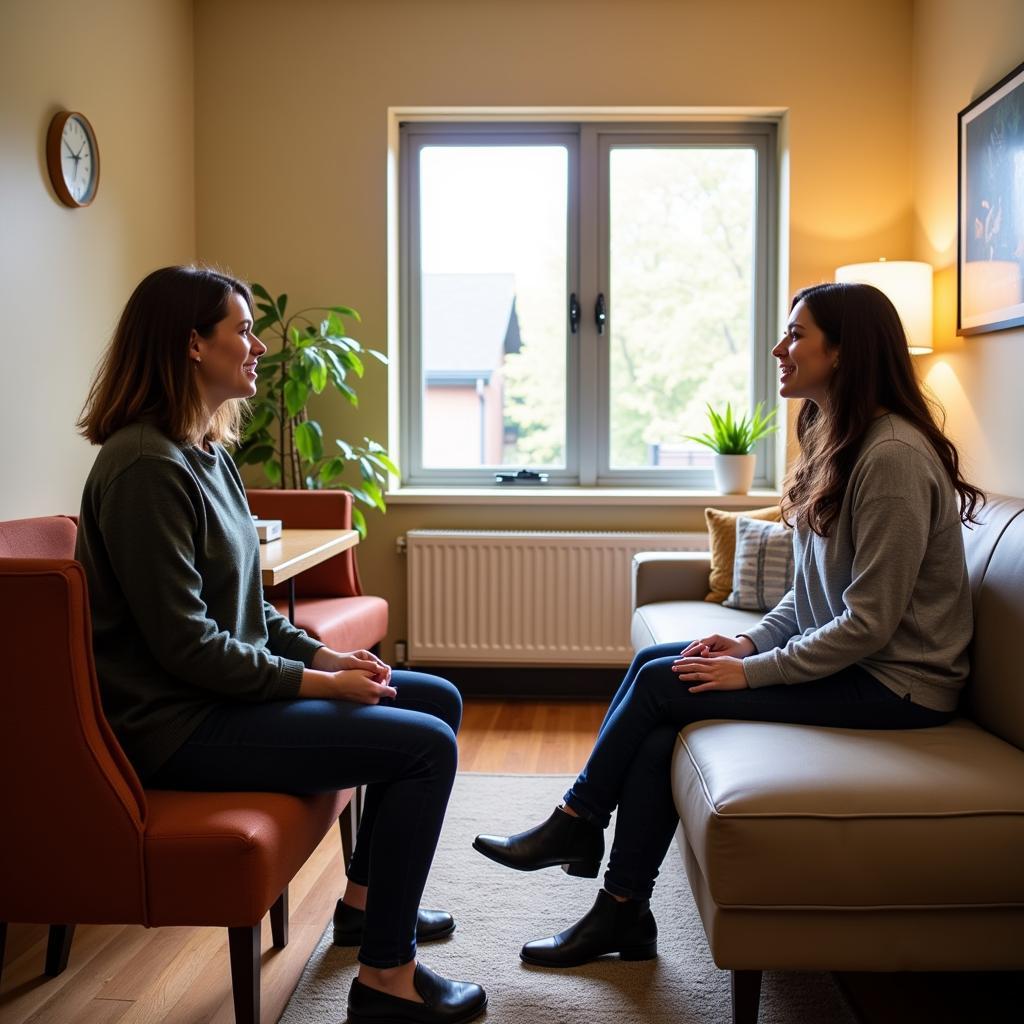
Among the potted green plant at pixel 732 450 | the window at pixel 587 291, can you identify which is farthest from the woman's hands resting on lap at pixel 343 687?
the window at pixel 587 291

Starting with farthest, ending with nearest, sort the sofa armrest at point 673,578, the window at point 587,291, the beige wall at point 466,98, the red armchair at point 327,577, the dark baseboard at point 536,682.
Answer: the window at point 587,291, the dark baseboard at point 536,682, the beige wall at point 466,98, the sofa armrest at point 673,578, the red armchair at point 327,577

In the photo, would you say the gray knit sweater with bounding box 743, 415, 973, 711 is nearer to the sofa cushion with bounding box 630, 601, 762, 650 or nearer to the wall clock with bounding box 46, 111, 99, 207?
the sofa cushion with bounding box 630, 601, 762, 650

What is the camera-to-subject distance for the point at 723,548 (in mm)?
3252

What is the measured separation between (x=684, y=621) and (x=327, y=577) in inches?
45.9

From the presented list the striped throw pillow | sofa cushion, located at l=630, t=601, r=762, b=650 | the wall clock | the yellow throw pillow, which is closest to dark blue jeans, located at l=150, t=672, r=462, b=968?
sofa cushion, located at l=630, t=601, r=762, b=650

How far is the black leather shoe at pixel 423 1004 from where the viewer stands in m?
1.68

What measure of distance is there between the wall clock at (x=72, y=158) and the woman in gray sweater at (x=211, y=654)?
1.45 meters

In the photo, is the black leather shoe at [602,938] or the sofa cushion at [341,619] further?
the sofa cushion at [341,619]

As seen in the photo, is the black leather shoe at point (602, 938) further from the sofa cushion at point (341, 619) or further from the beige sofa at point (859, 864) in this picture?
the sofa cushion at point (341, 619)

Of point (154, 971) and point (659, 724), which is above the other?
point (659, 724)

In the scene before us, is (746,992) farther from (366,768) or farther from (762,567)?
(762,567)

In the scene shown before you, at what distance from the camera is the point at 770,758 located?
5.52 ft

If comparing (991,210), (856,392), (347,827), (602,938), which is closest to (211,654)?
(347,827)

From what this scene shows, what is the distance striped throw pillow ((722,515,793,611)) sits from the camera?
3037mm
